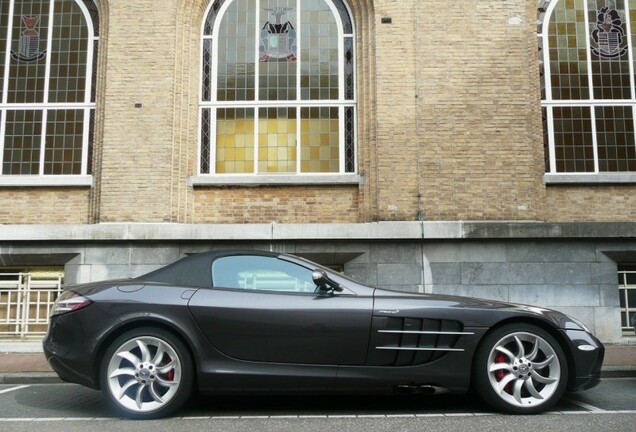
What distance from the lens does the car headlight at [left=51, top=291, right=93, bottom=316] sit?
5.44 m

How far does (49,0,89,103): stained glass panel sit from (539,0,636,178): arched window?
28.2ft

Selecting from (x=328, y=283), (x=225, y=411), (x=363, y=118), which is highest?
(x=363, y=118)

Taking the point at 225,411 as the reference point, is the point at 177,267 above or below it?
above

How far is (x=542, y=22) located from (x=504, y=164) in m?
3.04

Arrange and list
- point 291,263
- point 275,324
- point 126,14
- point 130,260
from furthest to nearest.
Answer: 1. point 126,14
2. point 130,260
3. point 291,263
4. point 275,324

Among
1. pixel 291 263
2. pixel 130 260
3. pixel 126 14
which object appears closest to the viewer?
pixel 291 263

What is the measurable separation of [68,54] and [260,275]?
341 inches

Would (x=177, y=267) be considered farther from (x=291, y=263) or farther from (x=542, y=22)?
(x=542, y=22)

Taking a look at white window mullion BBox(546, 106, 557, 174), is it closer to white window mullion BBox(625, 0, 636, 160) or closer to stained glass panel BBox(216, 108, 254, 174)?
white window mullion BBox(625, 0, 636, 160)

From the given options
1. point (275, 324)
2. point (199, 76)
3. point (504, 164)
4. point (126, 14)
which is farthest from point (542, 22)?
point (275, 324)

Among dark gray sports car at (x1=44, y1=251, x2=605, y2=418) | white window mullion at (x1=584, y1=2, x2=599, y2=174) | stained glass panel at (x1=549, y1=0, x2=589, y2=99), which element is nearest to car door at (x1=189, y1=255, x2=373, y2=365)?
dark gray sports car at (x1=44, y1=251, x2=605, y2=418)

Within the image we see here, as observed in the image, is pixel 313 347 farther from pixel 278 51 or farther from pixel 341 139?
pixel 278 51

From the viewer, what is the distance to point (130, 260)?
11023mm

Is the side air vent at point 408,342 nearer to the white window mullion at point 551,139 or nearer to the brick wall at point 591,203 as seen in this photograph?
the brick wall at point 591,203
